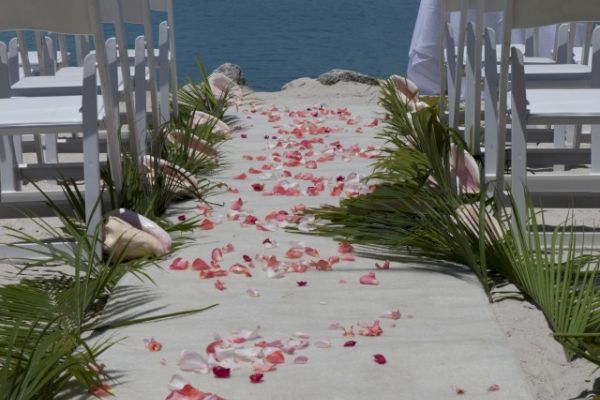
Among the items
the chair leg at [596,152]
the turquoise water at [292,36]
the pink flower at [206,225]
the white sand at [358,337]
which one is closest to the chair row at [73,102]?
the pink flower at [206,225]

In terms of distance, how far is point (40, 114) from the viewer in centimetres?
334

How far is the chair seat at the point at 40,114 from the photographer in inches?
127

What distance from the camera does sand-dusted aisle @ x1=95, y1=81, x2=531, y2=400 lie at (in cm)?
233

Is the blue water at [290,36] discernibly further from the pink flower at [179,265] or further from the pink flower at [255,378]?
the pink flower at [255,378]

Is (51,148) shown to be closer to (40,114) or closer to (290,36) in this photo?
(40,114)

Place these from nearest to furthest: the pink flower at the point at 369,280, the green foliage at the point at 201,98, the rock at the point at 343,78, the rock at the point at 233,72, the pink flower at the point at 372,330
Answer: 1. the pink flower at the point at 372,330
2. the pink flower at the point at 369,280
3. the green foliage at the point at 201,98
4. the rock at the point at 343,78
5. the rock at the point at 233,72

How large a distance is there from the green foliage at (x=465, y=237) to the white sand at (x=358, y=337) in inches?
2.6

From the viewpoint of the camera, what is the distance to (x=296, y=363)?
2463mm

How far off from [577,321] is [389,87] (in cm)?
350

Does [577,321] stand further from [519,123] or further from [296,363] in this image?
[519,123]

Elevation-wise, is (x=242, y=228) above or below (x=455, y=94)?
below

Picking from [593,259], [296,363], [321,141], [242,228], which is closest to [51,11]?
[242,228]

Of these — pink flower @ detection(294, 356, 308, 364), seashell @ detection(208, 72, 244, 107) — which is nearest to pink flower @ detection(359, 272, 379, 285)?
pink flower @ detection(294, 356, 308, 364)

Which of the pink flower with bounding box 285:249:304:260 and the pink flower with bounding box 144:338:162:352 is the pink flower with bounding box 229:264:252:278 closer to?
the pink flower with bounding box 285:249:304:260
